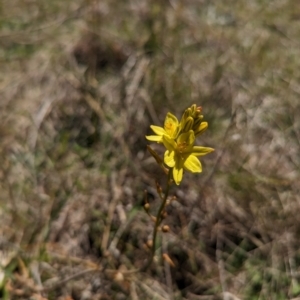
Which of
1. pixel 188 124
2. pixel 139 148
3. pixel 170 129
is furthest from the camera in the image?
pixel 139 148

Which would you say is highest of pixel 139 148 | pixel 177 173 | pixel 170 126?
pixel 170 126

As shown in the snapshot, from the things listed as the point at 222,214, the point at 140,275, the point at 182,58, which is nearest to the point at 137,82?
the point at 182,58

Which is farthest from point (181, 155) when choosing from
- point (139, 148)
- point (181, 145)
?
point (139, 148)

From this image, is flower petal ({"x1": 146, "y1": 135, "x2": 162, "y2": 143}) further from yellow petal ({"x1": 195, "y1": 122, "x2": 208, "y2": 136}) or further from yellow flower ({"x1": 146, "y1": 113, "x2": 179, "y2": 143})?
yellow petal ({"x1": 195, "y1": 122, "x2": 208, "y2": 136})

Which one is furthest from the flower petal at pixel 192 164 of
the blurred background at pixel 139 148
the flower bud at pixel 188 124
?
the blurred background at pixel 139 148

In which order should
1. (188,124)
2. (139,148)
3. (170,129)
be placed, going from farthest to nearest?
(139,148) < (170,129) < (188,124)

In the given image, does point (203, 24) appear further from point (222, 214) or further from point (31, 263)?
point (31, 263)

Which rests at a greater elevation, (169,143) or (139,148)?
(169,143)

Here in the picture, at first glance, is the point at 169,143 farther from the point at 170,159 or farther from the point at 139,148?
the point at 139,148
